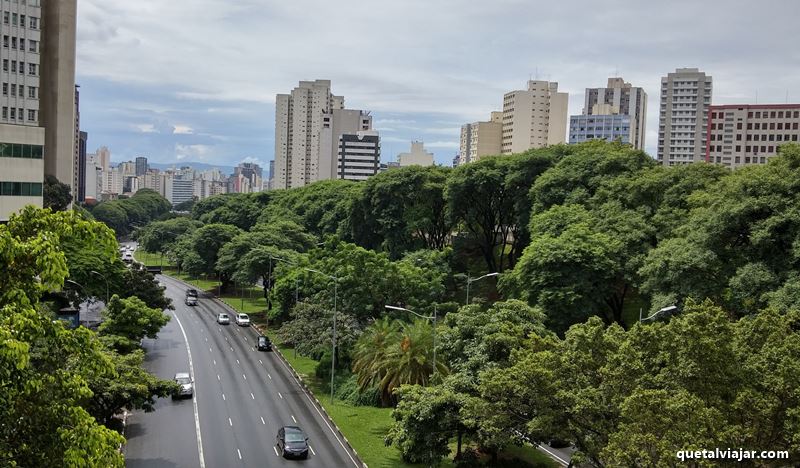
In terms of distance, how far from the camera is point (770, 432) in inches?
704

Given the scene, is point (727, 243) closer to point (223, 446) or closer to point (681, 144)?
point (223, 446)

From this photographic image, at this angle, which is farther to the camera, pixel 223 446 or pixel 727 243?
pixel 727 243

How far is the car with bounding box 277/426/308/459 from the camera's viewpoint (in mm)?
32625

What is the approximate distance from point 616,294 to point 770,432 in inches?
1227

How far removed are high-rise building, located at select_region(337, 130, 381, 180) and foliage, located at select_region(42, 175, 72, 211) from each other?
3937 inches

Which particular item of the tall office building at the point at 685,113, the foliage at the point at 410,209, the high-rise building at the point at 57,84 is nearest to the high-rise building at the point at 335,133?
the tall office building at the point at 685,113

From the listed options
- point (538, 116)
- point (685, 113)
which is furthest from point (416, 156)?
point (685, 113)

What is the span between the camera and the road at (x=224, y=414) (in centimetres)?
3275

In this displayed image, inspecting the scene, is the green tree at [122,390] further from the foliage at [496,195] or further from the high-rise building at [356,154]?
the high-rise building at [356,154]

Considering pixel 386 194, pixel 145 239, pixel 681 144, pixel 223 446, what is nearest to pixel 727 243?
pixel 223 446

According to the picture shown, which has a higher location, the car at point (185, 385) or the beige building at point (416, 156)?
the beige building at point (416, 156)

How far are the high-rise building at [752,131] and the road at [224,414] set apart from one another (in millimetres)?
93988

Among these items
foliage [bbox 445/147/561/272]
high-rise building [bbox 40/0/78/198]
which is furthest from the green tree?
high-rise building [bbox 40/0/78/198]

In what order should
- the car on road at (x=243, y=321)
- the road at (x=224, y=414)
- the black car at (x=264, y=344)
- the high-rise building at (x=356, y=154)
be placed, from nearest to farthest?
the road at (x=224, y=414) < the black car at (x=264, y=344) < the car on road at (x=243, y=321) < the high-rise building at (x=356, y=154)
